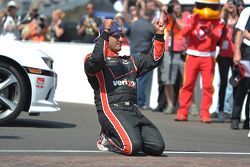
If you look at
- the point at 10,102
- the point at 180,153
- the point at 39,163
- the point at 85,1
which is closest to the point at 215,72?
the point at 10,102

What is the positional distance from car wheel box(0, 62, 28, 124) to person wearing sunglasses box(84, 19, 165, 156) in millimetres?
2363

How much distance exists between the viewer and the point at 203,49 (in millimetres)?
16188

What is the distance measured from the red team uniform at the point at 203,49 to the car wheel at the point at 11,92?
3.78m

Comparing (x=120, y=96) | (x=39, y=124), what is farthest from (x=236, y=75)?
(x=120, y=96)

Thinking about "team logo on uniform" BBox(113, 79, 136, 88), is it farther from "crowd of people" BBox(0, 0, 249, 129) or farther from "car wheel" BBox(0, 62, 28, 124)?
"crowd of people" BBox(0, 0, 249, 129)

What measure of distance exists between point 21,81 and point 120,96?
2632 mm

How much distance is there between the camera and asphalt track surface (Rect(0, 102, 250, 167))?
9953mm

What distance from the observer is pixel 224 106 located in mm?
17328

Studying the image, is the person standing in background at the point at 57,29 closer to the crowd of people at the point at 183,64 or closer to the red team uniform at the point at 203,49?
the crowd of people at the point at 183,64

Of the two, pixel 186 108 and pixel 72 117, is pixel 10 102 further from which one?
pixel 186 108

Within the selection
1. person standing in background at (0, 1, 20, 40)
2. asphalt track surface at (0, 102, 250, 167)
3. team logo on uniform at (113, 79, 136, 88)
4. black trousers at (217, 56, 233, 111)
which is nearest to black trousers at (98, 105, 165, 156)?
asphalt track surface at (0, 102, 250, 167)

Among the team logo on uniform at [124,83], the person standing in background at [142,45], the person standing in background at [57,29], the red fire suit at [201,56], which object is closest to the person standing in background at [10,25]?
the person standing in background at [57,29]

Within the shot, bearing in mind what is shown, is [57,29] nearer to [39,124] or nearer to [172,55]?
[172,55]

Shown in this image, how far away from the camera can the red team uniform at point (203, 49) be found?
1606cm
